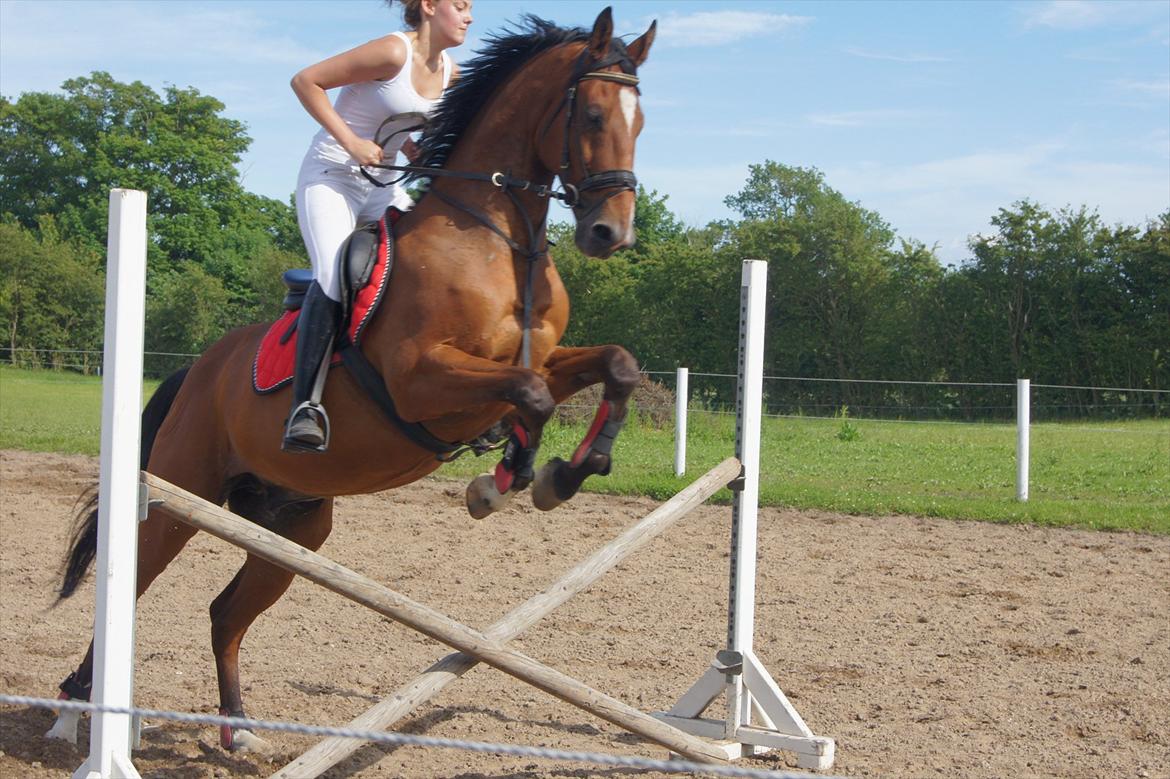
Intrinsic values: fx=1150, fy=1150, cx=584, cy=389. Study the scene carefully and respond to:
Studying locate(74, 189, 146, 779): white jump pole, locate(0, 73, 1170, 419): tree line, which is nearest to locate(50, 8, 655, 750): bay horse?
locate(74, 189, 146, 779): white jump pole

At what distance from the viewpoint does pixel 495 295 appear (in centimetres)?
377

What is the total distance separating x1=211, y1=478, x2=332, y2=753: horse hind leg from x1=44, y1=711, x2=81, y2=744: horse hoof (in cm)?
54

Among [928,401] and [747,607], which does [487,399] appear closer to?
[747,607]

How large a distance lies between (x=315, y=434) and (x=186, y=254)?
46597 millimetres

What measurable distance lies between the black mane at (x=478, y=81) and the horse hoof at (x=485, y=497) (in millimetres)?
1119

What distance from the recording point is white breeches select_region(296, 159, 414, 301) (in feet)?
13.4

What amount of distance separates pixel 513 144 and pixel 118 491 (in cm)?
181

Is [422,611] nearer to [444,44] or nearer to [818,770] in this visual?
[818,770]

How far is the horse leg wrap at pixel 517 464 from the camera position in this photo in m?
3.84

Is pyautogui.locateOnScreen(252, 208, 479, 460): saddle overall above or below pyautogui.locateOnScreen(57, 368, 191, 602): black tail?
above

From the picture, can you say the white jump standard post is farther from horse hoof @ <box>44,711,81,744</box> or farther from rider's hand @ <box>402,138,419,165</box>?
horse hoof @ <box>44,711,81,744</box>

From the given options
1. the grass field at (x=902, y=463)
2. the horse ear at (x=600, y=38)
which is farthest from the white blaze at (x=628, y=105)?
the grass field at (x=902, y=463)

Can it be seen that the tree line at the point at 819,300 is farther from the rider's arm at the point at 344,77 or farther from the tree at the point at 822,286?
the rider's arm at the point at 344,77

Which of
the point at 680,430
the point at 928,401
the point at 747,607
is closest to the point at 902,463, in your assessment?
the point at 680,430
